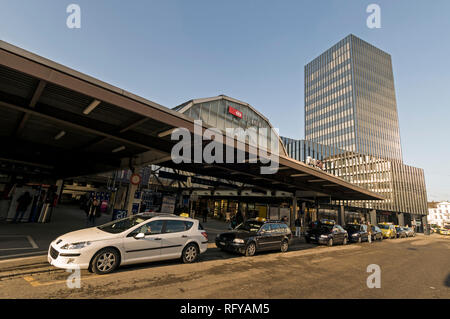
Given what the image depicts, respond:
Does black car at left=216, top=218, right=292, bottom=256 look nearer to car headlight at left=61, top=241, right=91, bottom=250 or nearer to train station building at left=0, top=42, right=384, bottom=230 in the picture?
train station building at left=0, top=42, right=384, bottom=230

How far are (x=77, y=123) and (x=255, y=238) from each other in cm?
888

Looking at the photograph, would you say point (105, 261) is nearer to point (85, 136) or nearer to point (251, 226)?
point (251, 226)

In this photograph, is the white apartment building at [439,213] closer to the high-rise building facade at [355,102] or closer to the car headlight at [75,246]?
the high-rise building facade at [355,102]

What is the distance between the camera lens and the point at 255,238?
10305mm

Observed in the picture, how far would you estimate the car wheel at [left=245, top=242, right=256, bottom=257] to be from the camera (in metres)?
9.88

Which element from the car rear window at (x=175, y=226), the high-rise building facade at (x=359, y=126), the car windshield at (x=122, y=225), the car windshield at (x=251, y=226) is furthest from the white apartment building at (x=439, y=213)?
the car windshield at (x=122, y=225)

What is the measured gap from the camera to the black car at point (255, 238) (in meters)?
9.81

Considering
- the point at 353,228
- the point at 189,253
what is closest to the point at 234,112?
the point at 353,228

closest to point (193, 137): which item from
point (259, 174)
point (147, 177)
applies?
point (259, 174)

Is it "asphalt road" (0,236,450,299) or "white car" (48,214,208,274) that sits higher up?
"white car" (48,214,208,274)

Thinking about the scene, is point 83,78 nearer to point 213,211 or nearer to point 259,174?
point 259,174

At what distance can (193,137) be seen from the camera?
1008 centimetres

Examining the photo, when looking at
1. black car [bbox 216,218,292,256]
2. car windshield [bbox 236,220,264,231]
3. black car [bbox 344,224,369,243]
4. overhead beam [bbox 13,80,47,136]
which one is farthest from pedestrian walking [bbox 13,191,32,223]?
black car [bbox 344,224,369,243]
